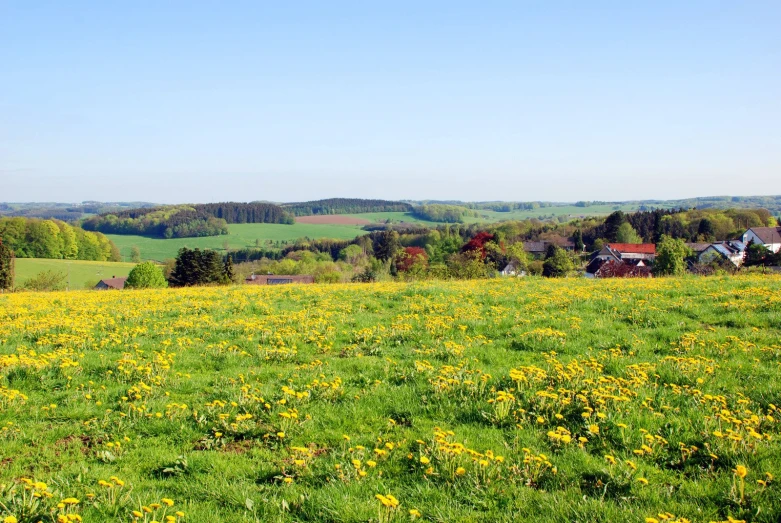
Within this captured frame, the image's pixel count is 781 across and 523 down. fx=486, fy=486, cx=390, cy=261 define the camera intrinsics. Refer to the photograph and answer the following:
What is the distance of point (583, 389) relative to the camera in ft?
22.5

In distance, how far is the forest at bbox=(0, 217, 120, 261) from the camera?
8944 centimetres

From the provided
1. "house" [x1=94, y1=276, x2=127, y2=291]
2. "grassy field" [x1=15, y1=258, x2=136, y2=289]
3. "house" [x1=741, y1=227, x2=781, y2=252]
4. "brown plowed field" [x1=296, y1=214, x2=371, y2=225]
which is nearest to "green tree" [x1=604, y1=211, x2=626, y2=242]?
"house" [x1=741, y1=227, x2=781, y2=252]

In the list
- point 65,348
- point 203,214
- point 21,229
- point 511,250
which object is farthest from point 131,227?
point 65,348

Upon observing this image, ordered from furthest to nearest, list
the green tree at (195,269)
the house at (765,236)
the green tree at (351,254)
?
the green tree at (351,254)
the house at (765,236)
the green tree at (195,269)

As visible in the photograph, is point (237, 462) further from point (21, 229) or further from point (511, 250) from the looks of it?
point (21, 229)

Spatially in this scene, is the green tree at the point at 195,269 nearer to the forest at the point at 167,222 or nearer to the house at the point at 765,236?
the house at the point at 765,236

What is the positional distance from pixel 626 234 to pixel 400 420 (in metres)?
106

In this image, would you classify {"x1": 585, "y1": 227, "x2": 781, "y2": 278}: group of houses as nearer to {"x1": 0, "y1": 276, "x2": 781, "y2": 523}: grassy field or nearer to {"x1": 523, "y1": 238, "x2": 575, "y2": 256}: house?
{"x1": 523, "y1": 238, "x2": 575, "y2": 256}: house

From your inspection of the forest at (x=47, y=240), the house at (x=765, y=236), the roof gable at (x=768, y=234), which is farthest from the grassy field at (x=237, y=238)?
the roof gable at (x=768, y=234)

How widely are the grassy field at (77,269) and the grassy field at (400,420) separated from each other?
70295mm

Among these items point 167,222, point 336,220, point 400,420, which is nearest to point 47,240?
point 167,222

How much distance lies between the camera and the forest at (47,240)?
89.4 meters

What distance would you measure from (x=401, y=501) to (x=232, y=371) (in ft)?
16.2

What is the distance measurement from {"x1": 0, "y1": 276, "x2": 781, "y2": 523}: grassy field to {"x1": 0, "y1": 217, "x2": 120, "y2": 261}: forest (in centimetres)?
9746
